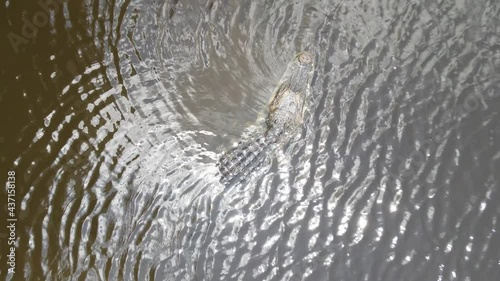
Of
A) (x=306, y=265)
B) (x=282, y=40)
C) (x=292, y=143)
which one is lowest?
(x=306, y=265)

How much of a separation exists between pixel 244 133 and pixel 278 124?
0.04 meters

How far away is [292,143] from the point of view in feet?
1.81

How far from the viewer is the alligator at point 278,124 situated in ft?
1.77

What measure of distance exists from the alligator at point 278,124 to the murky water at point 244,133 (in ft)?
0.03

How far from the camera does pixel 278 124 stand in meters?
0.55

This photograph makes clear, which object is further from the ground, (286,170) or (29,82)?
(29,82)

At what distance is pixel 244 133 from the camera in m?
0.56

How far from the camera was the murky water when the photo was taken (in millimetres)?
510

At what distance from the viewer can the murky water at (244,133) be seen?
0.51 m

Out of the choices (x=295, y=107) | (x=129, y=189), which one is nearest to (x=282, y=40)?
(x=295, y=107)

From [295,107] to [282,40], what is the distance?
0.08 m

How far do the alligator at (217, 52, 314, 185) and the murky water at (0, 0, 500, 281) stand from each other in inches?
0.4

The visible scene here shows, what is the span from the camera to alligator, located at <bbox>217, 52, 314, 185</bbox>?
1.77 feet

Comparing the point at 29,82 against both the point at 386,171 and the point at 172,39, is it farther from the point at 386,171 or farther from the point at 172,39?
the point at 386,171
